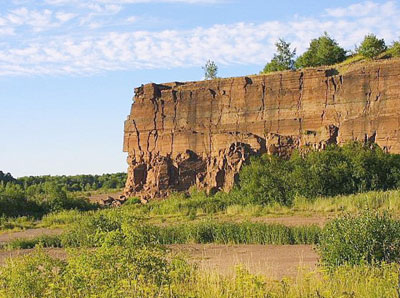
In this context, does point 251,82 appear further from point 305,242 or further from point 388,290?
point 388,290

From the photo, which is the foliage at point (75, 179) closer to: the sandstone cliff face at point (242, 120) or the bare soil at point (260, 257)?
the sandstone cliff face at point (242, 120)

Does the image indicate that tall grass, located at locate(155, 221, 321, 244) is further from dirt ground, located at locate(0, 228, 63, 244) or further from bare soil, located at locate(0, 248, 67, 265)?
dirt ground, located at locate(0, 228, 63, 244)

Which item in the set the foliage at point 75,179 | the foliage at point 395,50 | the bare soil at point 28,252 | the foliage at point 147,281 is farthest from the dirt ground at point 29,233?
the foliage at point 75,179

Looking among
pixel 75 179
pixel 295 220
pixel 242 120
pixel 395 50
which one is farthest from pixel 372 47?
pixel 75 179

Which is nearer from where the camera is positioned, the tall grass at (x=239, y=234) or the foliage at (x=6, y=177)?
the tall grass at (x=239, y=234)

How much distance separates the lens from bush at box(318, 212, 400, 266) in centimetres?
1144

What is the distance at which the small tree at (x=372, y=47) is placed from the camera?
3822 centimetres

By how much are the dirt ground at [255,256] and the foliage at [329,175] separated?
40.1 ft

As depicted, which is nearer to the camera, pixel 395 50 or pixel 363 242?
pixel 363 242

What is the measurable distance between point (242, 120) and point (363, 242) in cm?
2541

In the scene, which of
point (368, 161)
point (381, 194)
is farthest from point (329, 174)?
point (381, 194)

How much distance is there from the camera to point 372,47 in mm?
38219

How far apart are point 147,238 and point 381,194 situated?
18987 millimetres

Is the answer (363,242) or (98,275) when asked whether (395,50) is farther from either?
(98,275)
